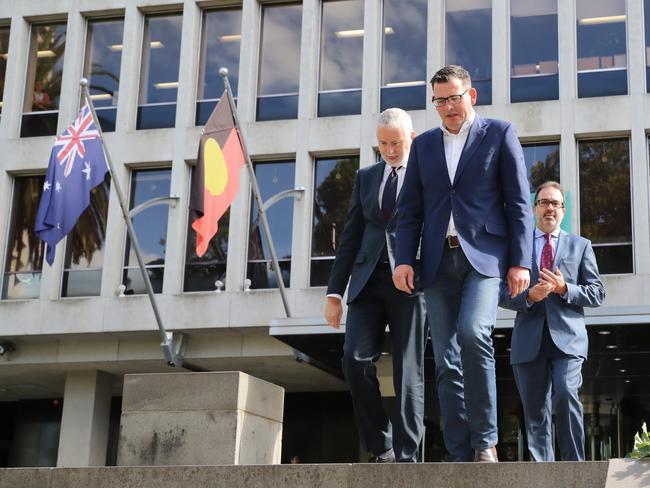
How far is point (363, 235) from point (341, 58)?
17.6 metres

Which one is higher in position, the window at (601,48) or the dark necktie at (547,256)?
the window at (601,48)

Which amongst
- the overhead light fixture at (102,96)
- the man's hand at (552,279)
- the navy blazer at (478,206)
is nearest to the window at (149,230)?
the overhead light fixture at (102,96)

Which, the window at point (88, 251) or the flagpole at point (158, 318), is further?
the window at point (88, 251)

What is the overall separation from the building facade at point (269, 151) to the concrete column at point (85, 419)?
0.16 ft

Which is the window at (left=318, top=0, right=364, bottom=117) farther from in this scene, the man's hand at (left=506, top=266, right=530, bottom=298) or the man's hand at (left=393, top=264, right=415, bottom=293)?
the man's hand at (left=506, top=266, right=530, bottom=298)

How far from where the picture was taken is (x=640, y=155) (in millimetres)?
22125

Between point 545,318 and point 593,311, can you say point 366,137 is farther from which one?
point 545,318

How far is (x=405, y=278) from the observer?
6.61 m

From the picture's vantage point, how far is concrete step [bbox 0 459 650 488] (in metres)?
5.40

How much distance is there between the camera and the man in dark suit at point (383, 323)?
22.7 feet

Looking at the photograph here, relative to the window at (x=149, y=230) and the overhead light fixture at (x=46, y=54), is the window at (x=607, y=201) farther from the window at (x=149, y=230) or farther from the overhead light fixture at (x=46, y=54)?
the overhead light fixture at (x=46, y=54)

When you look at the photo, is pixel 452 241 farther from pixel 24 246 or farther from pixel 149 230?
pixel 24 246

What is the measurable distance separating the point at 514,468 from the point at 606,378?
17.4 metres

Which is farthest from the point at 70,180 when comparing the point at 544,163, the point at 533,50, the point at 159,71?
the point at 533,50
